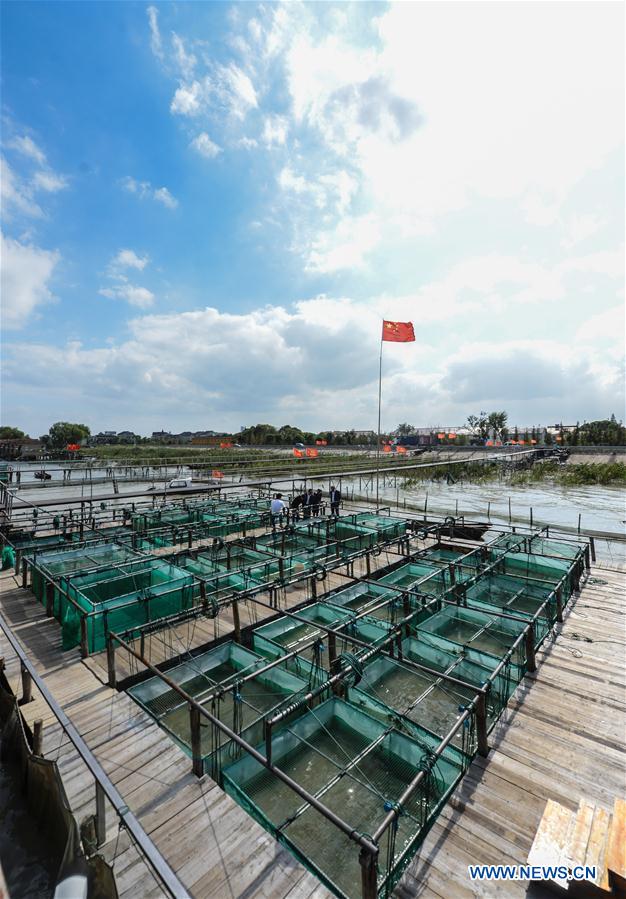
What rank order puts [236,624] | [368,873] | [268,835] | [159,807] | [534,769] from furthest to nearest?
[236,624], [534,769], [159,807], [268,835], [368,873]

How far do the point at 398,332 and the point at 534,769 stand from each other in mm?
23095

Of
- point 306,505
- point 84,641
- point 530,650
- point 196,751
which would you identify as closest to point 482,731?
point 530,650

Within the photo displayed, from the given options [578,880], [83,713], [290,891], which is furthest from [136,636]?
[578,880]

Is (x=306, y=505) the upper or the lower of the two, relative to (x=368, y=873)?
upper

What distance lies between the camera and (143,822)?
4.50 metres

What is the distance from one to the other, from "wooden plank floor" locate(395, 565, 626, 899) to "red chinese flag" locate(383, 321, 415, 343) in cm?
1939

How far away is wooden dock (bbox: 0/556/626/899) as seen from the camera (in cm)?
393

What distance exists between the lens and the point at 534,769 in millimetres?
5418

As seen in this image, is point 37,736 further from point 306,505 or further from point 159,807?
point 306,505

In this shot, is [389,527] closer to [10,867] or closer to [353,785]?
[353,785]

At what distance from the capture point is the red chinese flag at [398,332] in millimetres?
25062

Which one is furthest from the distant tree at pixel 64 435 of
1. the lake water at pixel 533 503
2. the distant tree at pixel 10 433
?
the lake water at pixel 533 503

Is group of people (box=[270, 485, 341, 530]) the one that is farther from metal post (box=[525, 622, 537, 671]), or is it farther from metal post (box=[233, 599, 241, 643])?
metal post (box=[525, 622, 537, 671])

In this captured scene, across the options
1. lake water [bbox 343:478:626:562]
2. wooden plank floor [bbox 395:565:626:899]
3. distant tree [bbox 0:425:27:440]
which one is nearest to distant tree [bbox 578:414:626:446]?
lake water [bbox 343:478:626:562]
